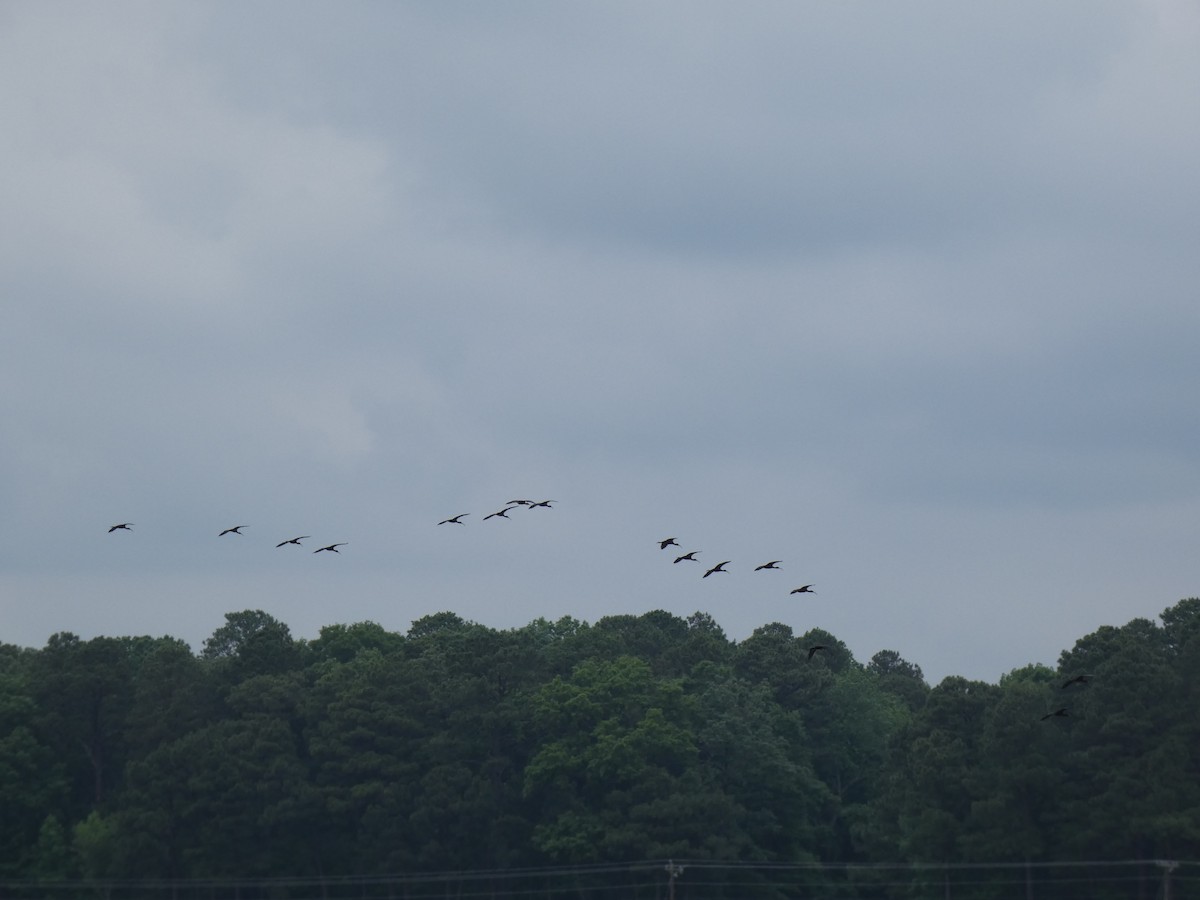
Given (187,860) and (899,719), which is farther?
(899,719)

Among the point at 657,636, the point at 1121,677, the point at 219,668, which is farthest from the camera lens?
the point at 657,636

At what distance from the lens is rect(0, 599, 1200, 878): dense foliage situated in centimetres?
8212

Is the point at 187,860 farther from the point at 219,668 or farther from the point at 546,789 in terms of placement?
the point at 546,789

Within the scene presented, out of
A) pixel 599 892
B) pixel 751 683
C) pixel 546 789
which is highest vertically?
pixel 751 683

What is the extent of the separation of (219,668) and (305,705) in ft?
27.9

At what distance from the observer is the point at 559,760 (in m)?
91.9

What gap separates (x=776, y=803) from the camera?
314 ft

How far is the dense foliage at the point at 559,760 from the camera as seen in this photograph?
82.1 metres

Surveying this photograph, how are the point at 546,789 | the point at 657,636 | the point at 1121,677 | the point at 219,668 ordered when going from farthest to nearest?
the point at 657,636 → the point at 219,668 → the point at 546,789 → the point at 1121,677

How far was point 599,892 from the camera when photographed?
89625 mm

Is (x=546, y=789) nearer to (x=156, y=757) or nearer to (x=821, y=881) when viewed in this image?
(x=821, y=881)

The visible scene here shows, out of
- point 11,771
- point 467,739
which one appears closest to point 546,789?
point 467,739

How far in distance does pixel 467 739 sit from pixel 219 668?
17734 mm

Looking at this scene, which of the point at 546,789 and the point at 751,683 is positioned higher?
the point at 751,683
